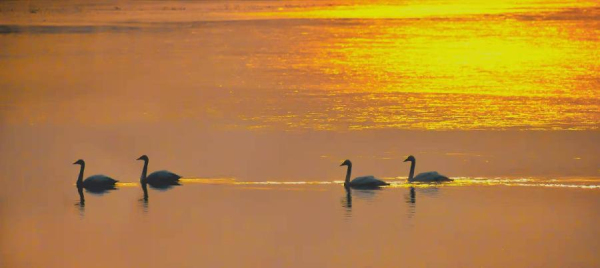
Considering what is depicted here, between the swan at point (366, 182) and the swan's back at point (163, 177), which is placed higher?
the swan's back at point (163, 177)

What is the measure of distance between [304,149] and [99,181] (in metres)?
4.63

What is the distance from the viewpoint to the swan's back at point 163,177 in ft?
65.9

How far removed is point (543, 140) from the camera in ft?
77.2

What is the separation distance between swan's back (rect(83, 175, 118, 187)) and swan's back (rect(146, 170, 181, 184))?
0.69 m

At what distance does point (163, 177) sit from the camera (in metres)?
20.1

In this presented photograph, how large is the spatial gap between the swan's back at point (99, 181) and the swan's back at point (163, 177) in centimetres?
69

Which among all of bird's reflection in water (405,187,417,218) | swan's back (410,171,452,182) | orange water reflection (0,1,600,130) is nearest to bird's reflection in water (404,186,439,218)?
bird's reflection in water (405,187,417,218)

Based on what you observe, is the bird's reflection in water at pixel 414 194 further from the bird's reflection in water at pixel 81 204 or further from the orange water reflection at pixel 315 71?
the orange water reflection at pixel 315 71

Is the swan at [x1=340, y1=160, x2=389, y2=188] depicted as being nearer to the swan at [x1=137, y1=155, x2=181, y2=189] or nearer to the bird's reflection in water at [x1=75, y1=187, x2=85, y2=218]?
the swan at [x1=137, y1=155, x2=181, y2=189]

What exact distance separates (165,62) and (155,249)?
1030 inches

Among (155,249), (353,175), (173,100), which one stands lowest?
(155,249)

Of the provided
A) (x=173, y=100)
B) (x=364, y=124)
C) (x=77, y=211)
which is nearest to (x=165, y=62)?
(x=173, y=100)

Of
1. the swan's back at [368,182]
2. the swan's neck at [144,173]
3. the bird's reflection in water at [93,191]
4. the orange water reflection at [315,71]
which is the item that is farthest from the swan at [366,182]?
the orange water reflection at [315,71]

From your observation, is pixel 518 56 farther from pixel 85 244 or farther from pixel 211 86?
pixel 85 244
